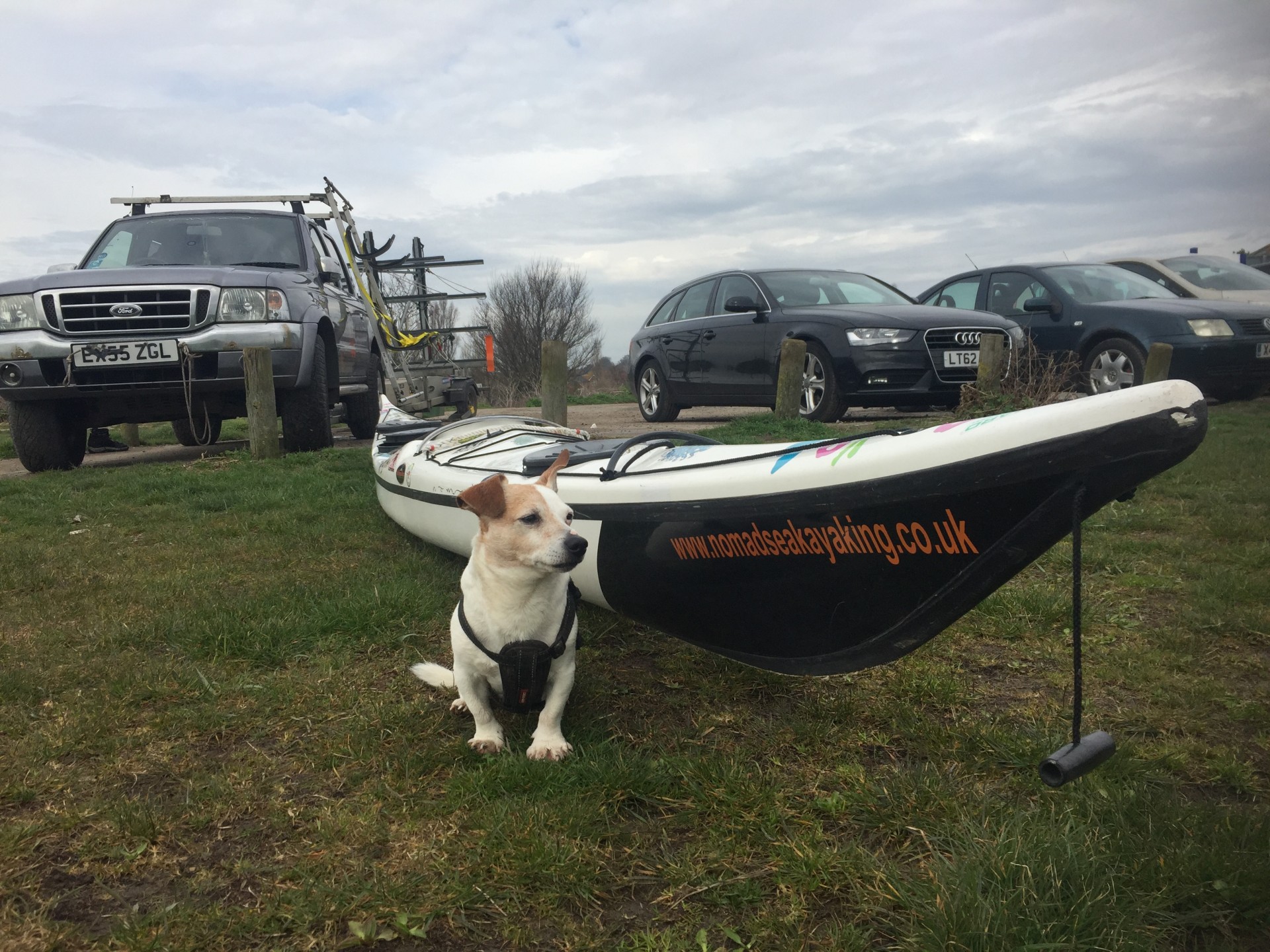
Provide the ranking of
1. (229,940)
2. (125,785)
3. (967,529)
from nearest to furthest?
(229,940)
(967,529)
(125,785)

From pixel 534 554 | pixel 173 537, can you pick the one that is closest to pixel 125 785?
pixel 534 554

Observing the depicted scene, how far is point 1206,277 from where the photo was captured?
10.6 meters

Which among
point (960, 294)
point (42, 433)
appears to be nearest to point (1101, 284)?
point (960, 294)

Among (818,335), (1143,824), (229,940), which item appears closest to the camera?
(229,940)

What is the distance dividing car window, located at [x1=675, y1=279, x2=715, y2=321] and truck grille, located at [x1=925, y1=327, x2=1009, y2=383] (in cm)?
258

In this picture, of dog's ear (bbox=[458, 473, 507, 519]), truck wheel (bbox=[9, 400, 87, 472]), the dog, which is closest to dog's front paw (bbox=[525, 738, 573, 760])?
the dog

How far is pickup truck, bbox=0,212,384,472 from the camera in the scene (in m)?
6.82

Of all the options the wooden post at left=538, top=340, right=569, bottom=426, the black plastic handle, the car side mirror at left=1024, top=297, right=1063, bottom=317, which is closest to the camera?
the black plastic handle

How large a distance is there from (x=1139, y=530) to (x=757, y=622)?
3.31 m

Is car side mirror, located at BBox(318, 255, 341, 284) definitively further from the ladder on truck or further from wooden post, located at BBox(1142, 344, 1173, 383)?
wooden post, located at BBox(1142, 344, 1173, 383)

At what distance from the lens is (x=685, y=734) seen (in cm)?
279

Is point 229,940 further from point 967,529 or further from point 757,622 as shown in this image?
point 967,529

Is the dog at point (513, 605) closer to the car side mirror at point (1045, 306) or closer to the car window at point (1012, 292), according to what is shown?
the car side mirror at point (1045, 306)

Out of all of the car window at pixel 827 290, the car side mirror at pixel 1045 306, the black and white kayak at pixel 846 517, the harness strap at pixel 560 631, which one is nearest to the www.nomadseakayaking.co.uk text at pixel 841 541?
the black and white kayak at pixel 846 517
